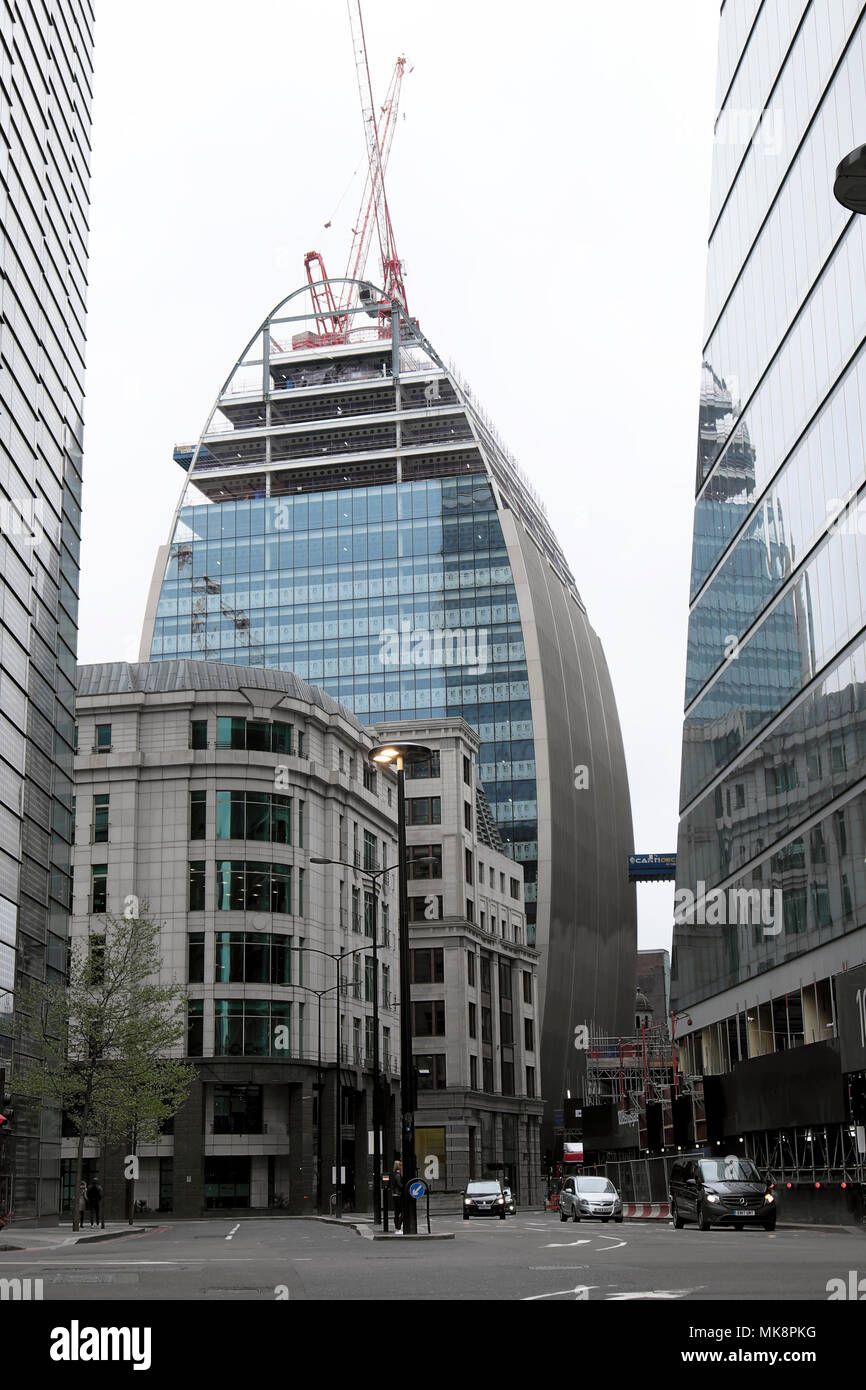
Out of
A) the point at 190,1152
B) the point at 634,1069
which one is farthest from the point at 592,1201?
the point at 634,1069

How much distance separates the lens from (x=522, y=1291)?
14414 mm

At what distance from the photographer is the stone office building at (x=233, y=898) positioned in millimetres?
77438

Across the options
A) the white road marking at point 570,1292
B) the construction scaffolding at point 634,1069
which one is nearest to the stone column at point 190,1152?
the construction scaffolding at point 634,1069

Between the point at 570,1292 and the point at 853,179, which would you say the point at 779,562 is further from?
the point at 570,1292

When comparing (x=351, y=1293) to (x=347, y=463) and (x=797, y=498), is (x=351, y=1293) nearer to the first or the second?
(x=797, y=498)

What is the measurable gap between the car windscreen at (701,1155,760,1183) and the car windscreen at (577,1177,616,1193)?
14526mm

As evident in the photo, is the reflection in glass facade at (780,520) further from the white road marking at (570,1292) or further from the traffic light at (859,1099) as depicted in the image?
the white road marking at (570,1292)

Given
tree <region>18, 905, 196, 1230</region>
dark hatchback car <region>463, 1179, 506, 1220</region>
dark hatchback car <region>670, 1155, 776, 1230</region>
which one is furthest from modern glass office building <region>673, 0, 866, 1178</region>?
tree <region>18, 905, 196, 1230</region>

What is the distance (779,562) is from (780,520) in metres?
1.49

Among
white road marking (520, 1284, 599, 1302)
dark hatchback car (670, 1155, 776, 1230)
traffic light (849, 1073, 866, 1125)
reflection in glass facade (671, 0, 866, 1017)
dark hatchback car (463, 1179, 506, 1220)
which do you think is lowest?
dark hatchback car (463, 1179, 506, 1220)

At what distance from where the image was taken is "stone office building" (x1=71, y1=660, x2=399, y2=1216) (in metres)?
77.4

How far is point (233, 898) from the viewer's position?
3155 inches

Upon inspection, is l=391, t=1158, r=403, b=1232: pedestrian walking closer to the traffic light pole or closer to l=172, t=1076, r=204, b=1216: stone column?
the traffic light pole
